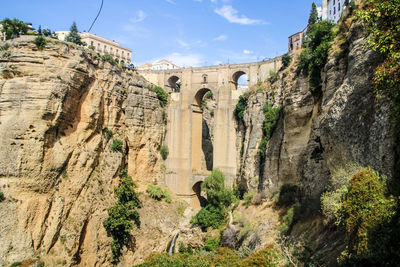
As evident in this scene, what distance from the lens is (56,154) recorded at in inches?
921

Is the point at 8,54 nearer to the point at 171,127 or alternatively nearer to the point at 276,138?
the point at 171,127

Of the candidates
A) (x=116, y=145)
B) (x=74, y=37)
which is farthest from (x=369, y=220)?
(x=74, y=37)

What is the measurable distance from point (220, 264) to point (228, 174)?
49.3ft

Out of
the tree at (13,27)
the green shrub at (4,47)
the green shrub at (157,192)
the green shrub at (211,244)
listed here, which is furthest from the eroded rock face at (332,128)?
the tree at (13,27)

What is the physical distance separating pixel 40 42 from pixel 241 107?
16.2 meters

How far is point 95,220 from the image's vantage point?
80.7ft

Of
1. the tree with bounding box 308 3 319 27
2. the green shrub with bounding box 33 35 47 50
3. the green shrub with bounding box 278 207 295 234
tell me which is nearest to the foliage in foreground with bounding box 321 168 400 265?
the green shrub with bounding box 278 207 295 234

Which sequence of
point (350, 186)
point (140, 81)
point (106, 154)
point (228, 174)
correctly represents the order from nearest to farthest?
point (350, 186) < point (106, 154) < point (228, 174) < point (140, 81)

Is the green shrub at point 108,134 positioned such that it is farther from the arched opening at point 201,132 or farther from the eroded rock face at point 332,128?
the eroded rock face at point 332,128

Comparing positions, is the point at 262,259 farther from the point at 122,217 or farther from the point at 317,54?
the point at 122,217

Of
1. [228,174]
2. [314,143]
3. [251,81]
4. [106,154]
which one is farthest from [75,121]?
[314,143]

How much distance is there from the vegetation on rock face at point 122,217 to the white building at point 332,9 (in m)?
23.8

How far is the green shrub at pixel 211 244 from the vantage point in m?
23.4

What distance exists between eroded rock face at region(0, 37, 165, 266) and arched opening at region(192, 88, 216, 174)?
7343 mm
